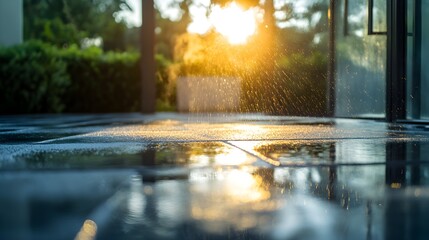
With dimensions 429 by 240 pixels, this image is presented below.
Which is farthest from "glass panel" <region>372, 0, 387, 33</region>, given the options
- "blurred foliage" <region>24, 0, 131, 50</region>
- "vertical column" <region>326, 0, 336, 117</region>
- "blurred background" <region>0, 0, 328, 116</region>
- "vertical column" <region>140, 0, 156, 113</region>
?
"blurred foliage" <region>24, 0, 131, 50</region>

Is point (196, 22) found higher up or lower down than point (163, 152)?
higher up

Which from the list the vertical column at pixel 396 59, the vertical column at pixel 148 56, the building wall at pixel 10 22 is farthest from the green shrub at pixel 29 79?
the vertical column at pixel 396 59

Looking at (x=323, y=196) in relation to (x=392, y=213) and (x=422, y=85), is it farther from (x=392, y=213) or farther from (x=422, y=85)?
(x=422, y=85)

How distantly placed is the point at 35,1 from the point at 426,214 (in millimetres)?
19301

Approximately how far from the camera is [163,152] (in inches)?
97.7

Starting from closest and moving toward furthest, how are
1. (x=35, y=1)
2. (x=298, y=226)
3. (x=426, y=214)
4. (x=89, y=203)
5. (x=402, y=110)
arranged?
(x=298, y=226) < (x=426, y=214) < (x=89, y=203) < (x=402, y=110) < (x=35, y=1)

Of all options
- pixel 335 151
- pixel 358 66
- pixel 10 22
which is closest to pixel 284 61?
pixel 358 66

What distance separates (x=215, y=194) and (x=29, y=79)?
7.92 meters

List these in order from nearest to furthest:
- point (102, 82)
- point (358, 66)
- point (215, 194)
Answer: point (215, 194)
point (358, 66)
point (102, 82)

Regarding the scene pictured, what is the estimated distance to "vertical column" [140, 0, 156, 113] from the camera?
30.9 ft

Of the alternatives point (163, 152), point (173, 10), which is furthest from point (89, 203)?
point (173, 10)

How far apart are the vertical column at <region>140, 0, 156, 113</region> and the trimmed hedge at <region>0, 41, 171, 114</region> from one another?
1273 mm

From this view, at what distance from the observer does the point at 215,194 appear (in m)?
1.47

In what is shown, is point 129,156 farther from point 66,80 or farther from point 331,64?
point 66,80
